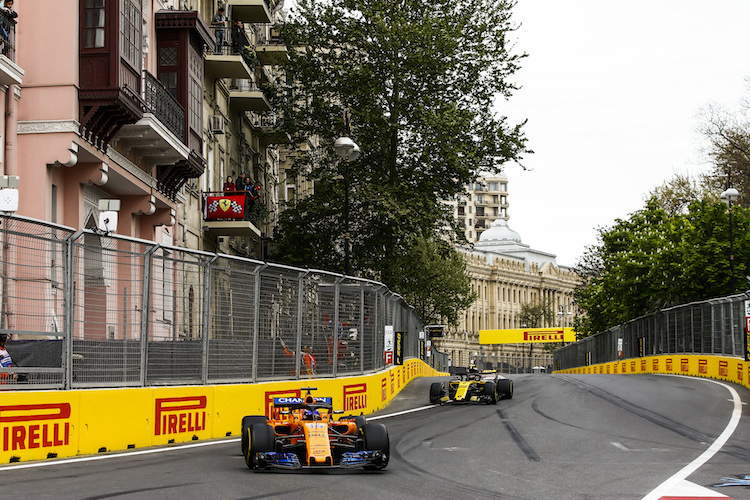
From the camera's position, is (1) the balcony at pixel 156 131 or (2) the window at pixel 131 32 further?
(1) the balcony at pixel 156 131

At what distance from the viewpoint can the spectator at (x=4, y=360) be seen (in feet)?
41.2

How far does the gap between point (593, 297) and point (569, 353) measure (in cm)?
1626

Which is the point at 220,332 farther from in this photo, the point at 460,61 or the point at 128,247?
the point at 460,61

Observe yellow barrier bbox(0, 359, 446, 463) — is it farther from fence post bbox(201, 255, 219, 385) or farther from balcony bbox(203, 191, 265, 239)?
balcony bbox(203, 191, 265, 239)

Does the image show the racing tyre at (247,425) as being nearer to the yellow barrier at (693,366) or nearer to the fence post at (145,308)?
the fence post at (145,308)

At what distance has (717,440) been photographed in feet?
53.4

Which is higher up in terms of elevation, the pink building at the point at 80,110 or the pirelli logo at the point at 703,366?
the pink building at the point at 80,110

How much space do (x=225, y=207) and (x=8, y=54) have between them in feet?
52.0

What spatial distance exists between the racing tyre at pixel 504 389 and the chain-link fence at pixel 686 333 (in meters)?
8.89

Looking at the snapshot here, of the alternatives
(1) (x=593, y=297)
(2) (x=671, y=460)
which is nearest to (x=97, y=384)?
(2) (x=671, y=460)

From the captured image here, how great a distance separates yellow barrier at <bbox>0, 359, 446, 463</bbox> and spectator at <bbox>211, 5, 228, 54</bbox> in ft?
68.7

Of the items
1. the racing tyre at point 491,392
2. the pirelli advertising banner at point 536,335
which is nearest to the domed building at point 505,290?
the pirelli advertising banner at point 536,335

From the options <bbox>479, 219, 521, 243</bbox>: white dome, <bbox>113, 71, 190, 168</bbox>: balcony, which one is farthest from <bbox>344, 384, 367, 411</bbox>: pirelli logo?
<bbox>479, 219, 521, 243</bbox>: white dome

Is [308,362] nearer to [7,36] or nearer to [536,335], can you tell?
[7,36]
